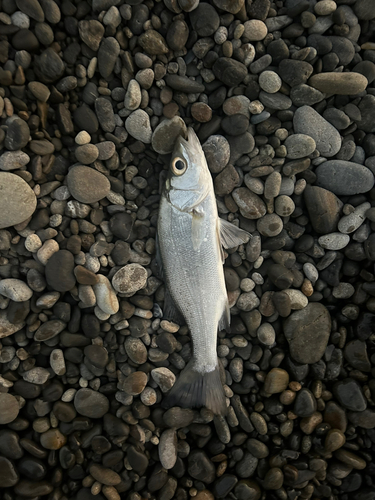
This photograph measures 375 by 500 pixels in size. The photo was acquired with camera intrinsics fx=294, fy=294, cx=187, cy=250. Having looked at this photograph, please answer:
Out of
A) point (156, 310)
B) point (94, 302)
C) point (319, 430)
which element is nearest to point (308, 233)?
point (156, 310)

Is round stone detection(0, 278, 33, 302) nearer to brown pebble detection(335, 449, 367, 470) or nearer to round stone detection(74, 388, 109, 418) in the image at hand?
round stone detection(74, 388, 109, 418)

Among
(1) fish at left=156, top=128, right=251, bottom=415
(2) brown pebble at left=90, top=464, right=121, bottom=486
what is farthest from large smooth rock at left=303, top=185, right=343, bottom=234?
(2) brown pebble at left=90, top=464, right=121, bottom=486

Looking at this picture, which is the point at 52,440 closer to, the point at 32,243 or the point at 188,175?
the point at 32,243

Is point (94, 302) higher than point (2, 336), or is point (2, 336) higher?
point (94, 302)

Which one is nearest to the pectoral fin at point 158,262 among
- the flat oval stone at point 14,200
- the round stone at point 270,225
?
the round stone at point 270,225

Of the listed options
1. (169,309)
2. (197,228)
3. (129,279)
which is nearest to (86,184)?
(129,279)

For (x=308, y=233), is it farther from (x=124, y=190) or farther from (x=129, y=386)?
(x=129, y=386)
